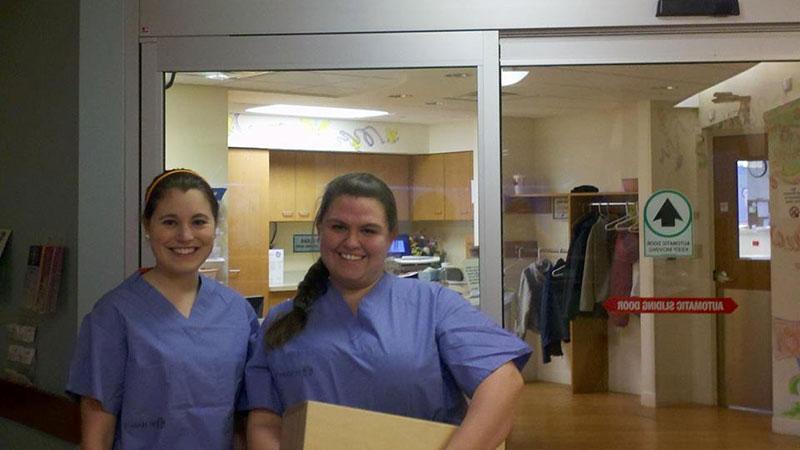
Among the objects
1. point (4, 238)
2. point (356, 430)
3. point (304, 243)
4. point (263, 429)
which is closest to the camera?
point (356, 430)

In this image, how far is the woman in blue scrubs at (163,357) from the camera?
186 cm

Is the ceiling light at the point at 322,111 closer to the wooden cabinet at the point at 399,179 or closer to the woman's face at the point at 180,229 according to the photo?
the wooden cabinet at the point at 399,179

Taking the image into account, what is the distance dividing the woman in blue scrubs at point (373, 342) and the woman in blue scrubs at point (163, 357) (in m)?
0.14

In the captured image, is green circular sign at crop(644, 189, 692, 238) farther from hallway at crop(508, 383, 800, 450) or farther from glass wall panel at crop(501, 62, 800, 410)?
hallway at crop(508, 383, 800, 450)

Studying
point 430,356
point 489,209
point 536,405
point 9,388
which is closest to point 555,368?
point 536,405

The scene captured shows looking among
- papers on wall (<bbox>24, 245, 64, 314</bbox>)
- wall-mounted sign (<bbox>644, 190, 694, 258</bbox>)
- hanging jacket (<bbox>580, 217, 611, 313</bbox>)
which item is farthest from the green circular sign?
papers on wall (<bbox>24, 245, 64, 314</bbox>)

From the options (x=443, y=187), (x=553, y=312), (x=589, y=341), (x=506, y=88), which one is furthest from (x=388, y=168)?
(x=589, y=341)

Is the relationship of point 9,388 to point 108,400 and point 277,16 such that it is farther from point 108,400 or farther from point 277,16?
point 277,16

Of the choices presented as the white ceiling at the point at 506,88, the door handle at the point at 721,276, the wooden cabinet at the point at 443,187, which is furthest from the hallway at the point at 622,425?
the white ceiling at the point at 506,88

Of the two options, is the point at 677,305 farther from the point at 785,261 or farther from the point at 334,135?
the point at 334,135

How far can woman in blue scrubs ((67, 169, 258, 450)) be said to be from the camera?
6.09 ft

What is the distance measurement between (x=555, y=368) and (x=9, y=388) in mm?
1833

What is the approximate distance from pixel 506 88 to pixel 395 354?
1.07 m

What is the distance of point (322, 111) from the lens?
2.83 m
